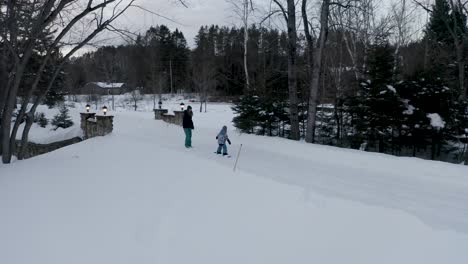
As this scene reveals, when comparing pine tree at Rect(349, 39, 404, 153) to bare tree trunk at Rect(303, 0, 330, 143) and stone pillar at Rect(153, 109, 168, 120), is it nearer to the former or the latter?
bare tree trunk at Rect(303, 0, 330, 143)

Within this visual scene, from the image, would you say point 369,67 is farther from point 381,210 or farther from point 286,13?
point 381,210

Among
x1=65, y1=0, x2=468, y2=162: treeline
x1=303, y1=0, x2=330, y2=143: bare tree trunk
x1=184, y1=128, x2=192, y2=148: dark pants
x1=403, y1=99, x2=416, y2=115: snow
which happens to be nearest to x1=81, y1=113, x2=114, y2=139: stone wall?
x1=65, y1=0, x2=468, y2=162: treeline

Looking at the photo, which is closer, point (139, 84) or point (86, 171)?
point (86, 171)

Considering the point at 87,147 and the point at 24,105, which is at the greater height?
the point at 24,105

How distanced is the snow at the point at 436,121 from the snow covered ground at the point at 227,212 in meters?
2.88

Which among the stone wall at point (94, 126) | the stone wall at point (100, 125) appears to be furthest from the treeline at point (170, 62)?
the stone wall at point (100, 125)

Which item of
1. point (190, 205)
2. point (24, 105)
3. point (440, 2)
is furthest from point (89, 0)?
point (440, 2)

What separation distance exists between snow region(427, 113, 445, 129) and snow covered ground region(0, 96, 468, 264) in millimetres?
2881

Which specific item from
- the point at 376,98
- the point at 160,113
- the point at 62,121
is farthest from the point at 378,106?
the point at 62,121

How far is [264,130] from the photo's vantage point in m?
17.9

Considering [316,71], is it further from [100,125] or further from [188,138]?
[100,125]

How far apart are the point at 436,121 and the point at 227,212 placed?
9566 millimetres

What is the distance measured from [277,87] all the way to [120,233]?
14632mm

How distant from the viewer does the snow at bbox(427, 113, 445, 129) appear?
1248cm
